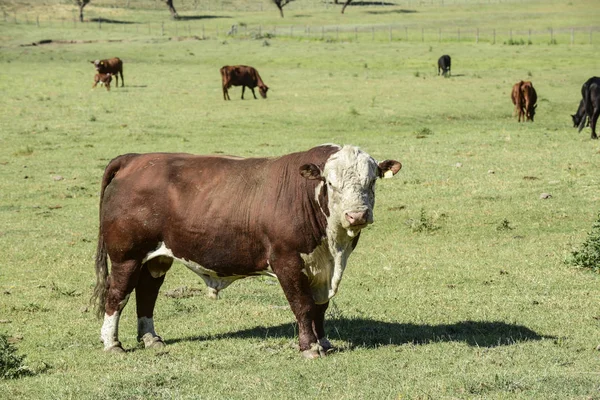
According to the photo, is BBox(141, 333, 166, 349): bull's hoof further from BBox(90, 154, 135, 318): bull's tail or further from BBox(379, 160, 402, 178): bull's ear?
BBox(379, 160, 402, 178): bull's ear

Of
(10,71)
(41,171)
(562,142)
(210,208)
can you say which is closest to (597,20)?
(10,71)

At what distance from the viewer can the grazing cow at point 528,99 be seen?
1118 inches

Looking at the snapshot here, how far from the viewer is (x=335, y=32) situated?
80.9 metres

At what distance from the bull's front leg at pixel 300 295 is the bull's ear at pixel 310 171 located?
0.78 meters

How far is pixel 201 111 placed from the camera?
103ft

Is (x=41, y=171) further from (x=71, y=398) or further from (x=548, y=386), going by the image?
(x=548, y=386)

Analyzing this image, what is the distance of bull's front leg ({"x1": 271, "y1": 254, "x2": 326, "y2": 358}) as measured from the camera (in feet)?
27.5

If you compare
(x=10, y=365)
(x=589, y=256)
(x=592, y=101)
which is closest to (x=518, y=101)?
(x=592, y=101)

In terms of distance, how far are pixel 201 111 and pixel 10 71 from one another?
1824 cm

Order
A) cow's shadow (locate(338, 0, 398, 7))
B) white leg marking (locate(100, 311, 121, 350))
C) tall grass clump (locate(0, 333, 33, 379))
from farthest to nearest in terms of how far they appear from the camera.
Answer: cow's shadow (locate(338, 0, 398, 7)) → white leg marking (locate(100, 311, 121, 350)) → tall grass clump (locate(0, 333, 33, 379))

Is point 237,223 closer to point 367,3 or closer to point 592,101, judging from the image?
point 592,101

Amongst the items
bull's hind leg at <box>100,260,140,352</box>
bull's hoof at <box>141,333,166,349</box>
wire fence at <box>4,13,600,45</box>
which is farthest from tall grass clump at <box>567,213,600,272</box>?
wire fence at <box>4,13,600,45</box>

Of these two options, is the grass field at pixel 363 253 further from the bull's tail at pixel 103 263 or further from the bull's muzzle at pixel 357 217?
the bull's muzzle at pixel 357 217

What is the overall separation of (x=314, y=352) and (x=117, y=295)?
7.30 ft
